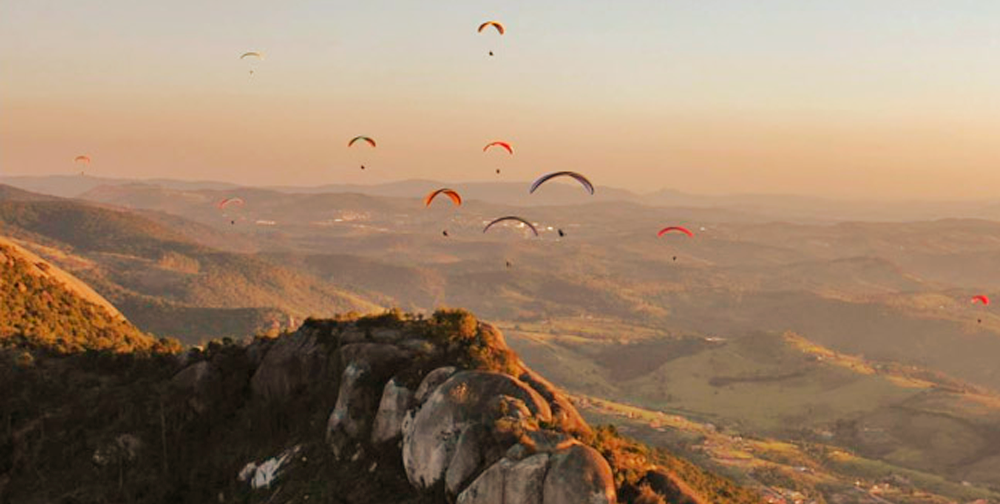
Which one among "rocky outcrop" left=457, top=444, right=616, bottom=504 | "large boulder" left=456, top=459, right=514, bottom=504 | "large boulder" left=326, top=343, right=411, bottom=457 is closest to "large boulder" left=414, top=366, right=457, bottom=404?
"large boulder" left=326, top=343, right=411, bottom=457

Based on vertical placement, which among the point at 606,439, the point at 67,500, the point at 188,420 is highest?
the point at 606,439

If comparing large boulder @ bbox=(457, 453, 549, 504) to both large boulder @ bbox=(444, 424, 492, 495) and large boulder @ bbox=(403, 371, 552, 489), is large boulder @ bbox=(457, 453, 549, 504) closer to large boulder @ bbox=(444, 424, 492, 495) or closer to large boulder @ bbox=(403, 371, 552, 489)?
large boulder @ bbox=(444, 424, 492, 495)

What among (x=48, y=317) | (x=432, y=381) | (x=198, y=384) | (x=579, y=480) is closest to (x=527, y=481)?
(x=579, y=480)

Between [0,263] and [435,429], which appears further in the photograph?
[0,263]

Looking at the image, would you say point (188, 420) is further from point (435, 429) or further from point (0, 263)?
point (0, 263)

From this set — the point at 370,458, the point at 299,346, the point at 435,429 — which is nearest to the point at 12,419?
the point at 299,346

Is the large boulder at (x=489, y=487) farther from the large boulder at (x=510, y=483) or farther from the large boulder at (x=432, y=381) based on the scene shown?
the large boulder at (x=432, y=381)
